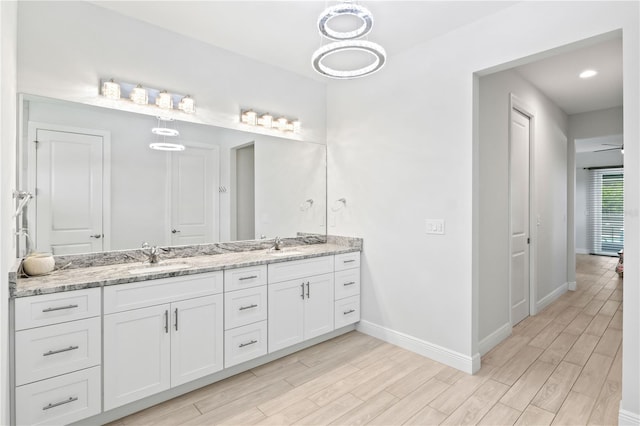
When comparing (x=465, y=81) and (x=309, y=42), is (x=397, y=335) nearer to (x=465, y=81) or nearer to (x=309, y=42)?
(x=465, y=81)

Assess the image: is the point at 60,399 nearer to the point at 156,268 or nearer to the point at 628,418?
the point at 156,268

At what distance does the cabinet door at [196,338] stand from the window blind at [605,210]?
9740 mm

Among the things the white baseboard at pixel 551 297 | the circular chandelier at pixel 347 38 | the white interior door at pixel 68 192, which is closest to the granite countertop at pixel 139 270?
the white interior door at pixel 68 192

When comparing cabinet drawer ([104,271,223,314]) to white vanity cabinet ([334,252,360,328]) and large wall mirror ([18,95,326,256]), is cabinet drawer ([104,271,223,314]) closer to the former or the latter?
large wall mirror ([18,95,326,256])

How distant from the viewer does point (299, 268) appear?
2836 mm

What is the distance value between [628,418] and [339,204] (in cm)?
261

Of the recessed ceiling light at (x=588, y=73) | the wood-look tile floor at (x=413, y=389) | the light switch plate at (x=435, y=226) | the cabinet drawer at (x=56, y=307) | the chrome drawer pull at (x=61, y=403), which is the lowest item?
the wood-look tile floor at (x=413, y=389)

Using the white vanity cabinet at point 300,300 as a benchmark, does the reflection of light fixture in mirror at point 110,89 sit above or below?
above

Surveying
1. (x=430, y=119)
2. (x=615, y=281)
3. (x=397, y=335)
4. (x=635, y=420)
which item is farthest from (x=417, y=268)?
(x=615, y=281)

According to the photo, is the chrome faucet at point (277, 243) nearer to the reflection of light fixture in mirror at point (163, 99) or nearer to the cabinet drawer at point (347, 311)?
the cabinet drawer at point (347, 311)

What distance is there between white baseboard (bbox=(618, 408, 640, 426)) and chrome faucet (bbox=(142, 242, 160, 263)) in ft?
10.0

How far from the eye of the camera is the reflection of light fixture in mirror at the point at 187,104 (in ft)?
8.65

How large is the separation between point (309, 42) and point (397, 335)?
8.90 feet

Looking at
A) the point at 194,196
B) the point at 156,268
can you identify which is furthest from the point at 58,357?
the point at 194,196
